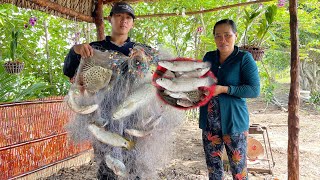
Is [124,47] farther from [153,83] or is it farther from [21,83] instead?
[21,83]

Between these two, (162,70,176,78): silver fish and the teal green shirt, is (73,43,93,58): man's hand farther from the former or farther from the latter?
the teal green shirt

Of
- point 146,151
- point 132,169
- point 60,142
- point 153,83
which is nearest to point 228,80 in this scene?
point 153,83

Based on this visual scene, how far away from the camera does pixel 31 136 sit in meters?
3.64

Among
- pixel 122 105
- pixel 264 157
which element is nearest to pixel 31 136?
pixel 122 105

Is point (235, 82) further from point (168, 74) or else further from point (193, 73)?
point (168, 74)

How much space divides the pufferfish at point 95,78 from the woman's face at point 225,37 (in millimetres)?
939

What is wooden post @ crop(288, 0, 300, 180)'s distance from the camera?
2.74 meters

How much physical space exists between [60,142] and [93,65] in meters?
2.67

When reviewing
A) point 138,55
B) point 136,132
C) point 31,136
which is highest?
point 138,55

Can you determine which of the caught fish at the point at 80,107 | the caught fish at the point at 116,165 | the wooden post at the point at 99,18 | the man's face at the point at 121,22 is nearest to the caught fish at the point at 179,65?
the caught fish at the point at 80,107

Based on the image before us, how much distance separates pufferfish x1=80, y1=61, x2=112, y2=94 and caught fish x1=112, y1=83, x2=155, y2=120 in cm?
21

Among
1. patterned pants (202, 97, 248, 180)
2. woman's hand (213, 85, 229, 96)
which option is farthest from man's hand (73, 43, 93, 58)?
patterned pants (202, 97, 248, 180)

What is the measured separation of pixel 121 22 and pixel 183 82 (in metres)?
0.80

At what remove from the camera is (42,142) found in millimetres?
3811
